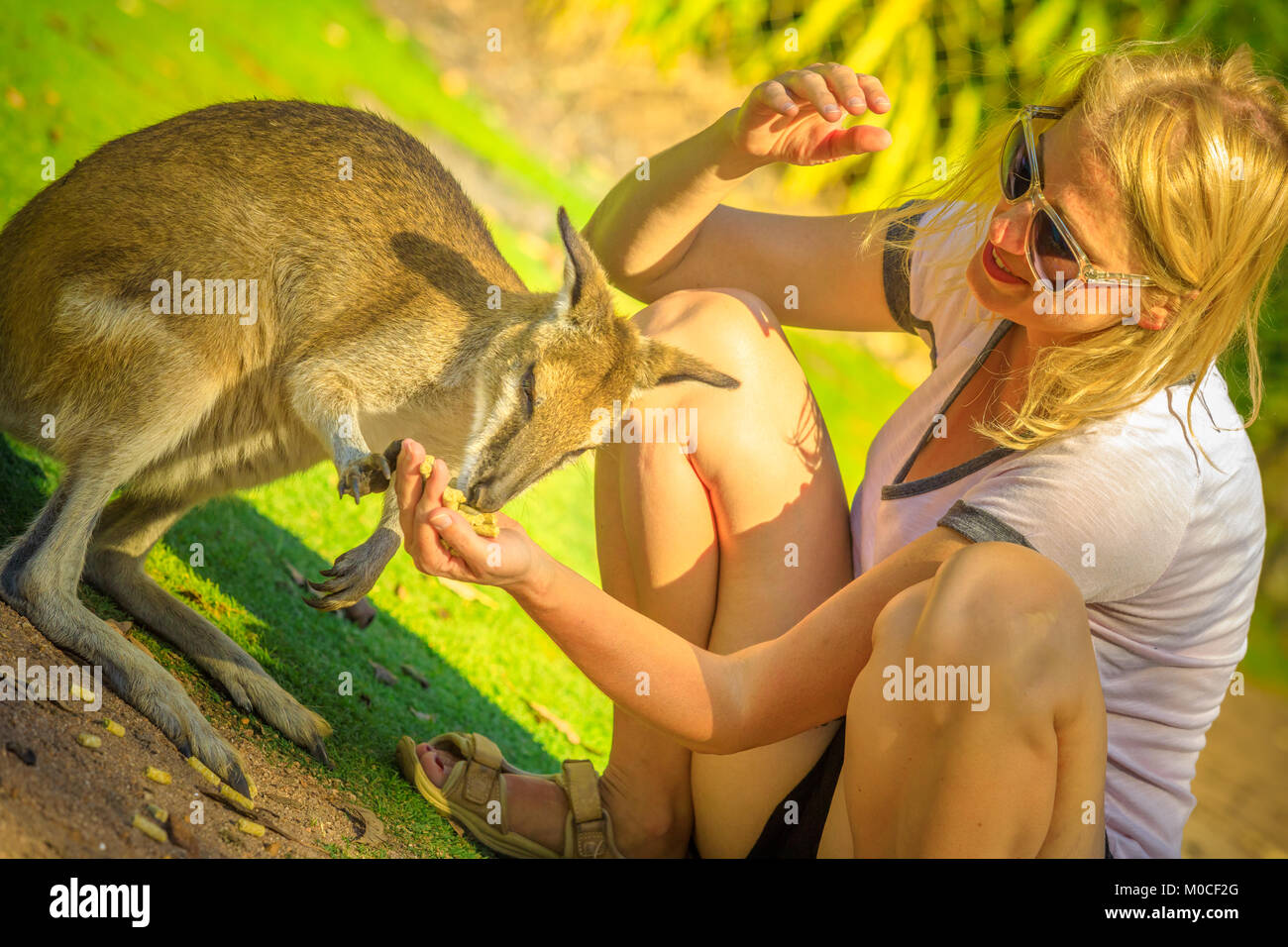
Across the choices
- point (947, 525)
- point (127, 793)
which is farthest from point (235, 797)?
point (947, 525)

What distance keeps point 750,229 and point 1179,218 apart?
3.53ft

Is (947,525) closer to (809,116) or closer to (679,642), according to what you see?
(679,642)

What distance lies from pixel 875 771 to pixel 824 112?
1196mm

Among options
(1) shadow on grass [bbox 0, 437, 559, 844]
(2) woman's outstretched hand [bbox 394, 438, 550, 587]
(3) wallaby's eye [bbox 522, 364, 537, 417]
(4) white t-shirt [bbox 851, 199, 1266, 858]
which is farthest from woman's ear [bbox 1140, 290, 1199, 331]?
(1) shadow on grass [bbox 0, 437, 559, 844]

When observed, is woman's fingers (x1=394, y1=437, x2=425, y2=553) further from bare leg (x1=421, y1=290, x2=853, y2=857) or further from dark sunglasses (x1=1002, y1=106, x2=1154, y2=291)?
dark sunglasses (x1=1002, y1=106, x2=1154, y2=291)

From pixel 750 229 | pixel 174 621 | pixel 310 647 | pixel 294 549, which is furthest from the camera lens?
pixel 294 549

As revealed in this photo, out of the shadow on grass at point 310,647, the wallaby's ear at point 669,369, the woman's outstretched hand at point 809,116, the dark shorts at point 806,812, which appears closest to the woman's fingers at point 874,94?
the woman's outstretched hand at point 809,116

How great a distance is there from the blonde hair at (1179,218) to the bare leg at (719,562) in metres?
0.50

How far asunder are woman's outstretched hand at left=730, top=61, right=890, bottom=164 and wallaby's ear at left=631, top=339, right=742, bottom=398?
0.45 m

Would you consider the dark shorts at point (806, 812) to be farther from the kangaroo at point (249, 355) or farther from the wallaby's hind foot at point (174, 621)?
the wallaby's hind foot at point (174, 621)

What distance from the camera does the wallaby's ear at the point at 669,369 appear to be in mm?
2352

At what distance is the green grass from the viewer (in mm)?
2590

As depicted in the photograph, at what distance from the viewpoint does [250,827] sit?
190 centimetres

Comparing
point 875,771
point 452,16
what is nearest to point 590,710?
point 875,771
